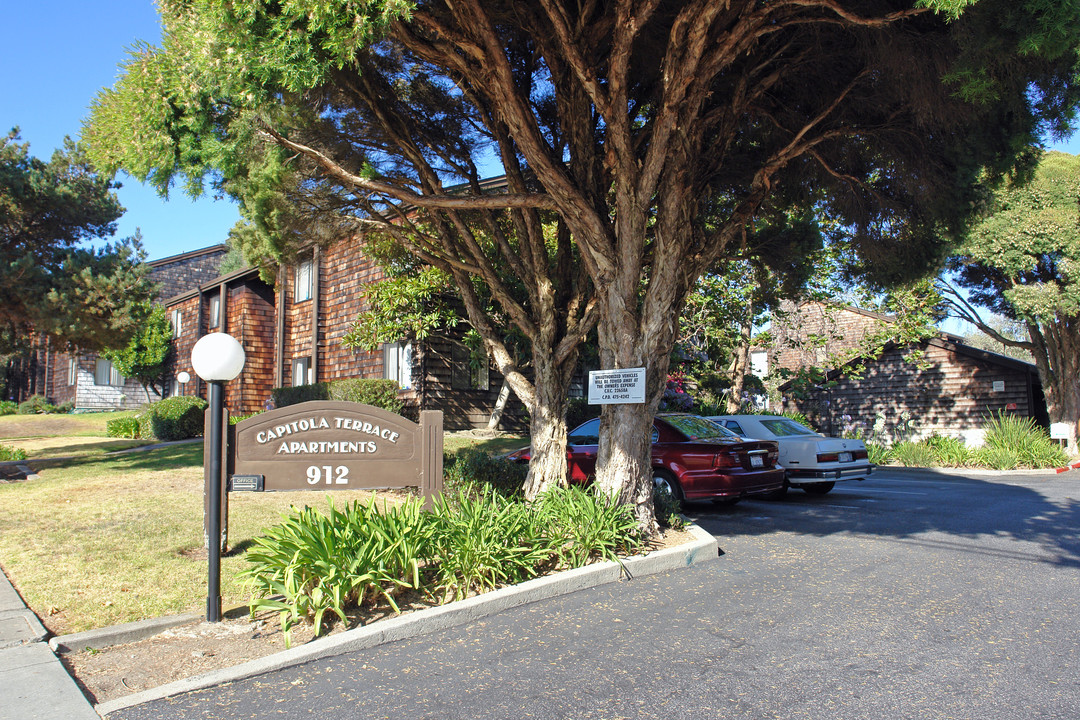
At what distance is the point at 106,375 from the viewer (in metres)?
34.9

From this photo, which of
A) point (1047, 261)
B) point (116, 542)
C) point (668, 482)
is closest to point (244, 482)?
point (116, 542)

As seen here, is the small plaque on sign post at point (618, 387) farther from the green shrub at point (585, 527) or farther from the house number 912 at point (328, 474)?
the house number 912 at point (328, 474)

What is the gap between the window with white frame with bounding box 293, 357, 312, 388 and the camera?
24.3 metres

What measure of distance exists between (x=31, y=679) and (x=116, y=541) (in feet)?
11.5

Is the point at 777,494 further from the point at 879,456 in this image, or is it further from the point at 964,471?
the point at 879,456

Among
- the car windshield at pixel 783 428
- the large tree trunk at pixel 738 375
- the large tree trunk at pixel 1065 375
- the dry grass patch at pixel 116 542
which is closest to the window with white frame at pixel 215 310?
the dry grass patch at pixel 116 542

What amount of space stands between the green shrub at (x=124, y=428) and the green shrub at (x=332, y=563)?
17.5 meters

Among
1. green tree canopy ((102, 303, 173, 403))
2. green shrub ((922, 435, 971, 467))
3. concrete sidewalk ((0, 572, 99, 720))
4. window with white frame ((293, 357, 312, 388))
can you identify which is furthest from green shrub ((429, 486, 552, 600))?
green tree canopy ((102, 303, 173, 403))

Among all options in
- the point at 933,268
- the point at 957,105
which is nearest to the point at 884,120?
the point at 957,105

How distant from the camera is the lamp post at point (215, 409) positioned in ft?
18.2

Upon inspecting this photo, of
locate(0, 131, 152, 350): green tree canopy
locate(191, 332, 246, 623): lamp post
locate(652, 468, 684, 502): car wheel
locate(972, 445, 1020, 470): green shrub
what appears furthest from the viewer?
locate(972, 445, 1020, 470): green shrub

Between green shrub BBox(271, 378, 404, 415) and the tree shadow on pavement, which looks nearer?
the tree shadow on pavement

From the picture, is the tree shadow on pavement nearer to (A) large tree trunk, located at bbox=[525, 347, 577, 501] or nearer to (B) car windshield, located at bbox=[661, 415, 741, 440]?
(B) car windshield, located at bbox=[661, 415, 741, 440]

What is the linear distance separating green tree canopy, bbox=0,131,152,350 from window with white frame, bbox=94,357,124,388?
794 inches
